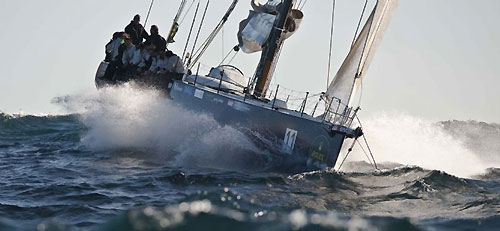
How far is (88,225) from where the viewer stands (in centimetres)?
898

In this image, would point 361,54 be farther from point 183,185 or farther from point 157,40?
point 183,185

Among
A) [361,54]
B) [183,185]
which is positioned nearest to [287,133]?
[361,54]

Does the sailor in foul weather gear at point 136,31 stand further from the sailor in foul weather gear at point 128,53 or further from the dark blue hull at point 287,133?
the dark blue hull at point 287,133

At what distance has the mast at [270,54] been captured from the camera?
20797 millimetres

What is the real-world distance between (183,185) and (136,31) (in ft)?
37.4

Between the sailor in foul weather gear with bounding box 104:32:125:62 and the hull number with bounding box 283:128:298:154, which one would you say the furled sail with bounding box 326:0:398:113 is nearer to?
the hull number with bounding box 283:128:298:154

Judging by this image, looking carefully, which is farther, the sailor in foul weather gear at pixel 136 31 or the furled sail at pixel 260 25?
the sailor in foul weather gear at pixel 136 31

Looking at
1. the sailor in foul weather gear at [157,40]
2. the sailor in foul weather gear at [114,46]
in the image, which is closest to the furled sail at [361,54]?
the sailor in foul weather gear at [157,40]

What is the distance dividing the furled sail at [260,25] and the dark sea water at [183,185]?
363 centimetres

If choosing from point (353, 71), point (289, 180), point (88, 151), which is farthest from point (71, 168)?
point (353, 71)

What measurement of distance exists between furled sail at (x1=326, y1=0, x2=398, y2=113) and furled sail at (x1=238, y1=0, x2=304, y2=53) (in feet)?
9.19

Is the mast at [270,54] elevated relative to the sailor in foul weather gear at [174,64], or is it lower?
elevated

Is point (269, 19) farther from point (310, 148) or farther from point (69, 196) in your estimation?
point (69, 196)

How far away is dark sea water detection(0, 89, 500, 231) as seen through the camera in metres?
7.21
